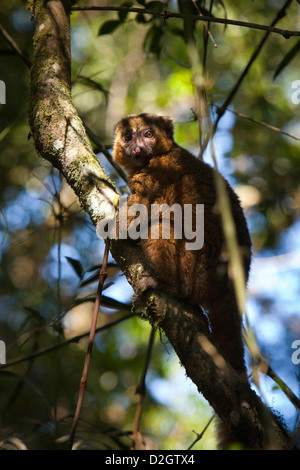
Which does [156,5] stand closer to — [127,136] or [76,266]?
[127,136]

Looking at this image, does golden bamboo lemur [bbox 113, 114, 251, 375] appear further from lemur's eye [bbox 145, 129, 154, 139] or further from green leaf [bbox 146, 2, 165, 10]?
green leaf [bbox 146, 2, 165, 10]

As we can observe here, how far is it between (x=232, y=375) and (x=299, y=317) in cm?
645

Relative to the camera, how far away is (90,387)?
29.5 ft

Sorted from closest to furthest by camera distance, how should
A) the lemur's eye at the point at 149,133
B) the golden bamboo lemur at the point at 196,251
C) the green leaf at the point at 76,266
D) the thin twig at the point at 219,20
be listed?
the thin twig at the point at 219,20, the golden bamboo lemur at the point at 196,251, the green leaf at the point at 76,266, the lemur's eye at the point at 149,133

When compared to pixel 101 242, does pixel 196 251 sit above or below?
below

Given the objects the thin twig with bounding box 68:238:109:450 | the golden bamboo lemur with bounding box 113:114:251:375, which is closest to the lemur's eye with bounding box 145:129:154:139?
the golden bamboo lemur with bounding box 113:114:251:375

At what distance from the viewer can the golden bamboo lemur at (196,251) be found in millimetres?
3621

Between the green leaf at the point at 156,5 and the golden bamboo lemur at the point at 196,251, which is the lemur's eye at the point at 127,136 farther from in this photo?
the green leaf at the point at 156,5

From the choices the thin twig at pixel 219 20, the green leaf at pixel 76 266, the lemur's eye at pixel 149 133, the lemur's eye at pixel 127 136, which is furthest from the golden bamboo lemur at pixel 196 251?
the thin twig at pixel 219 20

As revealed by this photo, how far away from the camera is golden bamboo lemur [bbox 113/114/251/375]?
3.62m

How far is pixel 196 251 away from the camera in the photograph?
3.90 m

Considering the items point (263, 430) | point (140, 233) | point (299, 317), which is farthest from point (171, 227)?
point (299, 317)

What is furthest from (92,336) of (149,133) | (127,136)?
(127,136)

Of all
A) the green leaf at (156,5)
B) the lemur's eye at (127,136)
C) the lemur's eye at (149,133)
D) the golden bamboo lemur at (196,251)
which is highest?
the green leaf at (156,5)
